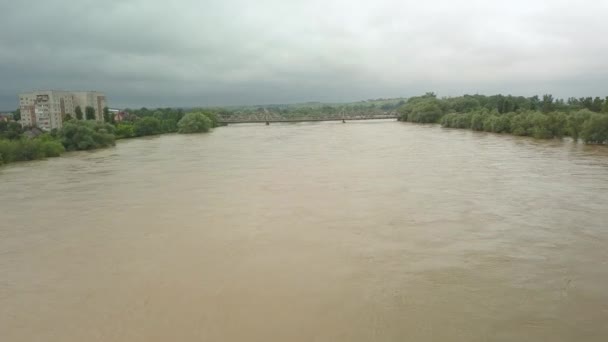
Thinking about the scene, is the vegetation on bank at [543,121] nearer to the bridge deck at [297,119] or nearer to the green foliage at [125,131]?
the bridge deck at [297,119]

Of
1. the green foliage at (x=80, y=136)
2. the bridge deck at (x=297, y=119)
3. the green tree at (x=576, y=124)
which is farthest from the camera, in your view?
the bridge deck at (x=297, y=119)

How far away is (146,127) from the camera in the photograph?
51188 millimetres

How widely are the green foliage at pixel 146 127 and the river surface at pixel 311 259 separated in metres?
33.7

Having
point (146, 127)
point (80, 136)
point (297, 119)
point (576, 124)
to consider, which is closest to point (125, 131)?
point (146, 127)

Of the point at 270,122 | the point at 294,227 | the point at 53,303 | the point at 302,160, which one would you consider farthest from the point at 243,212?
the point at 270,122

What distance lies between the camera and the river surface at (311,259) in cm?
612

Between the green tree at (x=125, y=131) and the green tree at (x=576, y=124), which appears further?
the green tree at (x=125, y=131)

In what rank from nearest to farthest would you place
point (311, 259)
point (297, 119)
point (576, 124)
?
1. point (311, 259)
2. point (576, 124)
3. point (297, 119)

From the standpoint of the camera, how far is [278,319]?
6.28 m

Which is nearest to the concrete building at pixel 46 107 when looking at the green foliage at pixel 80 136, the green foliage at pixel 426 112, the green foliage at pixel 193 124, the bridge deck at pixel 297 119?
the green foliage at pixel 193 124

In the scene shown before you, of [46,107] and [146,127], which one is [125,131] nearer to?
[146,127]

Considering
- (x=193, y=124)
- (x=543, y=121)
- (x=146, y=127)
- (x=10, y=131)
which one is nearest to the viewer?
(x=543, y=121)

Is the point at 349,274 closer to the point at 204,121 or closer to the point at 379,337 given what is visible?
the point at 379,337

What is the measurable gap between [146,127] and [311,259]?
152ft
